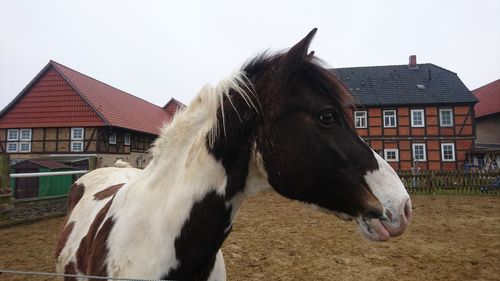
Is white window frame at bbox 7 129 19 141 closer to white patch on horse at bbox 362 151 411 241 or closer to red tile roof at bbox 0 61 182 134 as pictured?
red tile roof at bbox 0 61 182 134

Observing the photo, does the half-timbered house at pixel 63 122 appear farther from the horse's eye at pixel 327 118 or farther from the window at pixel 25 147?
the horse's eye at pixel 327 118

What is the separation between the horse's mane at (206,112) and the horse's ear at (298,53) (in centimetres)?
24

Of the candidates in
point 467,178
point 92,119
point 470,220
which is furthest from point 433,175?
point 92,119

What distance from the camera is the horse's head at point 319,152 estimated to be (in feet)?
4.80

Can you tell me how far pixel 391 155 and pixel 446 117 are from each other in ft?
18.7

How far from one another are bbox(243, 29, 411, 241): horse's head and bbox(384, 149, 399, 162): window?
2643 cm

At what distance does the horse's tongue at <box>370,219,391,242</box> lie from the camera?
4.72 feet

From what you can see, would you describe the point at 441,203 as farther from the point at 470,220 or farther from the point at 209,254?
the point at 209,254

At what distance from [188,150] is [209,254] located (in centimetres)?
59

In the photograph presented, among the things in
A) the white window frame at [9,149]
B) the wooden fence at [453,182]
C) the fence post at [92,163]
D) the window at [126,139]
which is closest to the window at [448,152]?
the wooden fence at [453,182]

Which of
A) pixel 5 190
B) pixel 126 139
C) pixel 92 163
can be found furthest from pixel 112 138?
pixel 5 190

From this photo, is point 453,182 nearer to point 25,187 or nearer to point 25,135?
point 25,187

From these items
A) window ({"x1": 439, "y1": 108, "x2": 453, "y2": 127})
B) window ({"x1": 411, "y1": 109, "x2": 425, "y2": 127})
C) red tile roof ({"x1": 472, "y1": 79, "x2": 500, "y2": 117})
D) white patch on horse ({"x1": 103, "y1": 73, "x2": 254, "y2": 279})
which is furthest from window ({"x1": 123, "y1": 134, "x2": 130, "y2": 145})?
red tile roof ({"x1": 472, "y1": 79, "x2": 500, "y2": 117})

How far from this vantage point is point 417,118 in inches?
1017
